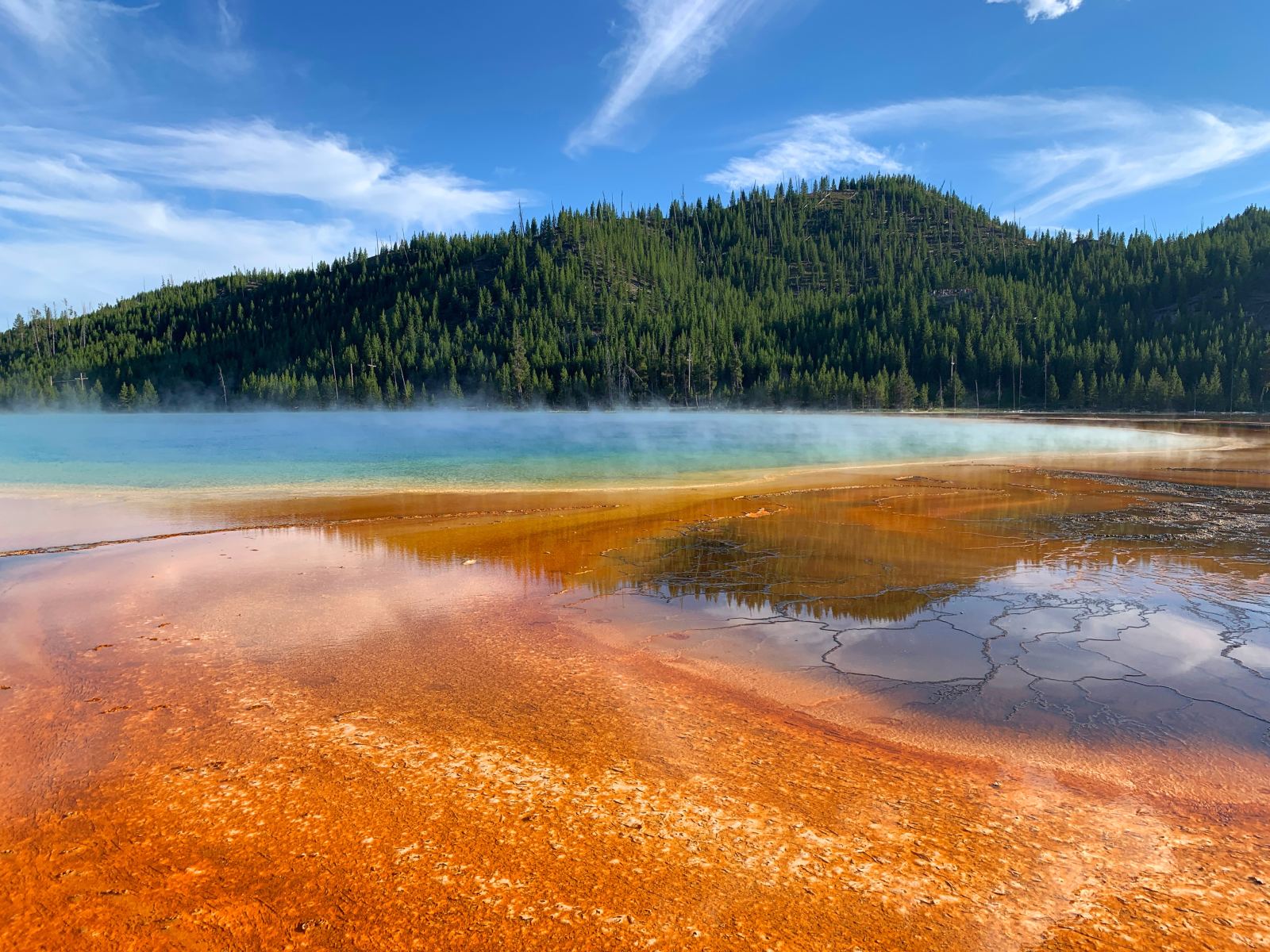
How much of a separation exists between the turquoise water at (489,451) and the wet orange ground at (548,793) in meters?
15.5

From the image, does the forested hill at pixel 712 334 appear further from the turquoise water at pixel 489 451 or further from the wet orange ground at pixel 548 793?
the wet orange ground at pixel 548 793

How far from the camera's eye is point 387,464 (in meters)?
32.3

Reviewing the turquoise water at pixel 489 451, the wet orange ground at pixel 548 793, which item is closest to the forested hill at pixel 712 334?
the turquoise water at pixel 489 451

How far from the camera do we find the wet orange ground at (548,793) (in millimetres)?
3461

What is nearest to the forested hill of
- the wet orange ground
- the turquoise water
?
the turquoise water

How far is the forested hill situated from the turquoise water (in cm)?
5669

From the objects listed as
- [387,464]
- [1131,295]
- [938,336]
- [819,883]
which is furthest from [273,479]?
[1131,295]

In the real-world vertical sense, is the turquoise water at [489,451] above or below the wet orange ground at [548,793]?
above

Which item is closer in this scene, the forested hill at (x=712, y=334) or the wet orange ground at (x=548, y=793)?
the wet orange ground at (x=548, y=793)

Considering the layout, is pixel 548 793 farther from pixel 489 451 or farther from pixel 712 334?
pixel 712 334

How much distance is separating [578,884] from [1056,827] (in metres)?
2.87

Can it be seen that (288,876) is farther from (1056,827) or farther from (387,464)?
(387,464)

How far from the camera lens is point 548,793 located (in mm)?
4609

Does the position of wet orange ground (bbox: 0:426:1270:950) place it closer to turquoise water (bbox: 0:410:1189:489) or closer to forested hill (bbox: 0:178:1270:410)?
turquoise water (bbox: 0:410:1189:489)
